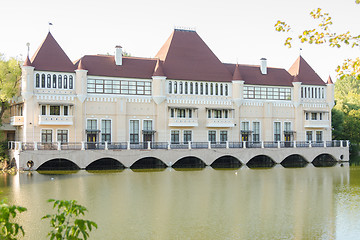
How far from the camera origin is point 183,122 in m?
43.9

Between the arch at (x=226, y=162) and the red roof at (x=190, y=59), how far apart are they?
8.53 metres

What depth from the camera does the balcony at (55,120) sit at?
127 ft

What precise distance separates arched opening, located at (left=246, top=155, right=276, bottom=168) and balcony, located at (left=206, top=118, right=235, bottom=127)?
4.55m

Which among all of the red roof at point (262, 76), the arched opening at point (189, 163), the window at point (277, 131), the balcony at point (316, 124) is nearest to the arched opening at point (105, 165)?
the arched opening at point (189, 163)

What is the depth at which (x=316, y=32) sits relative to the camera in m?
7.50

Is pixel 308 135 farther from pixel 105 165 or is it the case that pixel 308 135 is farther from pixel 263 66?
pixel 105 165

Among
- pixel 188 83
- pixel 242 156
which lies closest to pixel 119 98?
pixel 188 83

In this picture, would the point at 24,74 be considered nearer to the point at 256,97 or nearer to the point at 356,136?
the point at 256,97

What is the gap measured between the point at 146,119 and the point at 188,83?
599 cm

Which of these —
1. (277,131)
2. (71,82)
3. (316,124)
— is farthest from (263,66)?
(71,82)

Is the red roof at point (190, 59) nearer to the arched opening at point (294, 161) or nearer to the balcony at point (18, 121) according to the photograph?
the arched opening at point (294, 161)

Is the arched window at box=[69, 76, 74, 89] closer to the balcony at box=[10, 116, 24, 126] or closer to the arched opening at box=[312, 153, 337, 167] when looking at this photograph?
the balcony at box=[10, 116, 24, 126]

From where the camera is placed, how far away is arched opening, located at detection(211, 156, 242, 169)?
42094 millimetres

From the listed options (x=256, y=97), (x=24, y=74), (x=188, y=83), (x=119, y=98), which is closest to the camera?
(x=24, y=74)
